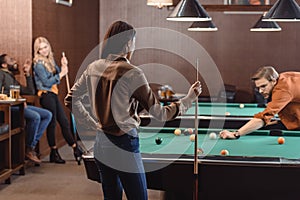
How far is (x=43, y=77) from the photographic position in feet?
20.3

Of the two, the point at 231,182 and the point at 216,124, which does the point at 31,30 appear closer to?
the point at 216,124

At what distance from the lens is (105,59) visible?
9.07 feet

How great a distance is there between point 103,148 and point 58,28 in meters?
4.94

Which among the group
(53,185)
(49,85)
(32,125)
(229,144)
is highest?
(49,85)

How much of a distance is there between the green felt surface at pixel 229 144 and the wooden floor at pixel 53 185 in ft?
2.82

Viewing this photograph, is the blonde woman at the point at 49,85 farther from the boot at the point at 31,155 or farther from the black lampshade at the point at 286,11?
the black lampshade at the point at 286,11

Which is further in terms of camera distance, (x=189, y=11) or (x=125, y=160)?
(x=189, y=11)

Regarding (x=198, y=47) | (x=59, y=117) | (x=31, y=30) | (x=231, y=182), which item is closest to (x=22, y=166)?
(x=59, y=117)

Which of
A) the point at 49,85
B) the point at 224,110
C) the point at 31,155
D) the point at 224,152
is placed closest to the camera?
the point at 224,152

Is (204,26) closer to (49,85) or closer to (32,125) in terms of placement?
(49,85)

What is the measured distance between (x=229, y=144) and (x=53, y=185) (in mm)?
2108

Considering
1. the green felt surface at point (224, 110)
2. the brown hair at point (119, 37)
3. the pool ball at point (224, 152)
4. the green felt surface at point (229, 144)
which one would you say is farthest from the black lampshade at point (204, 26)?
the brown hair at point (119, 37)

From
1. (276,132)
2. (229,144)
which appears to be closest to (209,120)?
(276,132)

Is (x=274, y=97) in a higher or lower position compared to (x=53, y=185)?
higher
